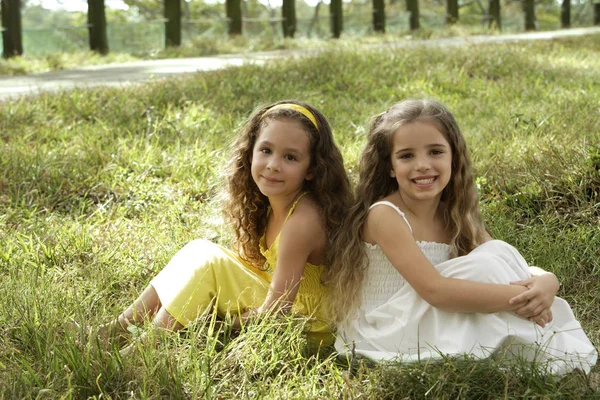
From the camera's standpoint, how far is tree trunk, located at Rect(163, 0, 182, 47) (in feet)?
49.4

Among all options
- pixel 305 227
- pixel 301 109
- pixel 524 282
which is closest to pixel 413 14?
pixel 301 109

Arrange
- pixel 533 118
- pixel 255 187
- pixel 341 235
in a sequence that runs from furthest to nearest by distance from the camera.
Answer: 1. pixel 533 118
2. pixel 255 187
3. pixel 341 235

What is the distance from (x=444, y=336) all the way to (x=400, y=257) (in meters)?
0.31

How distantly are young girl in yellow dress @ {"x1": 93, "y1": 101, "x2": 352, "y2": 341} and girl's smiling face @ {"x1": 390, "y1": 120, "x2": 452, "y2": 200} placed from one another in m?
0.33

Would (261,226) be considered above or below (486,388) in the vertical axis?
above

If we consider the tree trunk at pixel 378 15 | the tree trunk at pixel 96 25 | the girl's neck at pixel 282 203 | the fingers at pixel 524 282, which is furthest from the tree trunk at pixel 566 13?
the fingers at pixel 524 282

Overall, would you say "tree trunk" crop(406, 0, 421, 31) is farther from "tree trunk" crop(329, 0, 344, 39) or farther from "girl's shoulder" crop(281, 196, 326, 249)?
"girl's shoulder" crop(281, 196, 326, 249)

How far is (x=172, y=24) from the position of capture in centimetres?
1507

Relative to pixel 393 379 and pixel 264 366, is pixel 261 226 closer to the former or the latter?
pixel 264 366

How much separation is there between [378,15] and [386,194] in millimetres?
17621

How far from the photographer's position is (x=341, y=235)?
2955mm

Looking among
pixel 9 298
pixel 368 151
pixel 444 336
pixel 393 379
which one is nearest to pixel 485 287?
pixel 444 336

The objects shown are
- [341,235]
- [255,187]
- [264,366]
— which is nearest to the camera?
[264,366]

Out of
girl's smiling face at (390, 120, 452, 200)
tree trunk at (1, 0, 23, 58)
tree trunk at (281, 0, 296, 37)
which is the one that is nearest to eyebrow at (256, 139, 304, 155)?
girl's smiling face at (390, 120, 452, 200)
